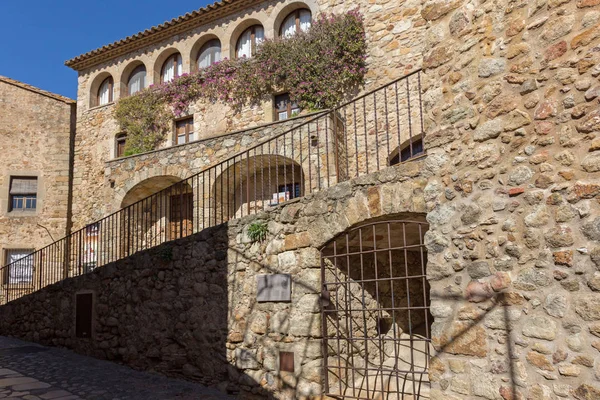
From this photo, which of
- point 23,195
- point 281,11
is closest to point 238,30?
point 281,11

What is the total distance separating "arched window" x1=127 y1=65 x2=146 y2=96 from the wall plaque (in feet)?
32.6

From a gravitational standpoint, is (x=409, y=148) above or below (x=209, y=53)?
below

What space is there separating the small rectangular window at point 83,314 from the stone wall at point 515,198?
6413mm

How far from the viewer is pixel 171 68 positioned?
45.1 ft

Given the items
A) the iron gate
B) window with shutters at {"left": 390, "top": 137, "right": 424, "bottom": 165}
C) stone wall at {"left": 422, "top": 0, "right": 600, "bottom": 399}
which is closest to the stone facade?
window with shutters at {"left": 390, "top": 137, "right": 424, "bottom": 165}

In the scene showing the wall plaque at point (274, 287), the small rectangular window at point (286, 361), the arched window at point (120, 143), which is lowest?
the small rectangular window at point (286, 361)

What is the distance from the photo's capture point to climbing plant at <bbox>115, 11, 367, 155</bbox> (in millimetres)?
10719

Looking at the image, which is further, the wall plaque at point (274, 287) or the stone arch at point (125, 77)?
the stone arch at point (125, 77)

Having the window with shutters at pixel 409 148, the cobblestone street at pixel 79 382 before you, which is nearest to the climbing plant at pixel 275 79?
the window with shutters at pixel 409 148

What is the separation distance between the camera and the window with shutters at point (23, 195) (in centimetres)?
1529

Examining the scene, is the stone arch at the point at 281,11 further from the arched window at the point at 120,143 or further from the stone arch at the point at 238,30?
the arched window at the point at 120,143

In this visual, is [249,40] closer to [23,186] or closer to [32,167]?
[32,167]

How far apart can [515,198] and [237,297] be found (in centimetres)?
376

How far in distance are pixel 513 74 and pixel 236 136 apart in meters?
7.64
